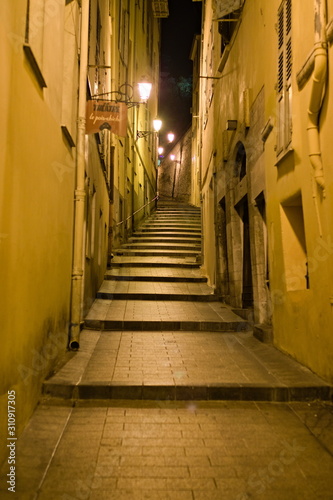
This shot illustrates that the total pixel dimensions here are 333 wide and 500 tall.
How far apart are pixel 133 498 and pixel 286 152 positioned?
15.9 ft

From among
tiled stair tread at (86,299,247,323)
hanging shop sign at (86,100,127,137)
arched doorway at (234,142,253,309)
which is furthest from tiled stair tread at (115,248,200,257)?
hanging shop sign at (86,100,127,137)

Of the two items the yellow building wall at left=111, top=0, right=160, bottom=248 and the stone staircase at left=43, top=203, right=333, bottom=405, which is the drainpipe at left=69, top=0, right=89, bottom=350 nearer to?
the stone staircase at left=43, top=203, right=333, bottom=405

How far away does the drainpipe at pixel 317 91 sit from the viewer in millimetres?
4652

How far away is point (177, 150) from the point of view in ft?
121

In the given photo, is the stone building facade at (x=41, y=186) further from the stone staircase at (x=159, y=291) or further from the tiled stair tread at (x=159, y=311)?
the stone staircase at (x=159, y=291)

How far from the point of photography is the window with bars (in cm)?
595

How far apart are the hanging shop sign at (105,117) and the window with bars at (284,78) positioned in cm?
289

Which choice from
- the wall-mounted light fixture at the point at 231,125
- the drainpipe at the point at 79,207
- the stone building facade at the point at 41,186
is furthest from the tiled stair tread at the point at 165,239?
the drainpipe at the point at 79,207

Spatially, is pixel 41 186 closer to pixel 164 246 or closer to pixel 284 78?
pixel 284 78

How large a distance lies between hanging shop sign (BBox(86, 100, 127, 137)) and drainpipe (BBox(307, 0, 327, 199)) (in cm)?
372

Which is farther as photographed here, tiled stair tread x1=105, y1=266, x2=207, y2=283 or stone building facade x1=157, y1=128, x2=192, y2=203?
stone building facade x1=157, y1=128, x2=192, y2=203

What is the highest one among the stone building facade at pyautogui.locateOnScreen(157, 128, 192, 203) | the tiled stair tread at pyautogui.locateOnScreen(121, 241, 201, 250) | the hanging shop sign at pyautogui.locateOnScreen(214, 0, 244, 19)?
the stone building facade at pyautogui.locateOnScreen(157, 128, 192, 203)

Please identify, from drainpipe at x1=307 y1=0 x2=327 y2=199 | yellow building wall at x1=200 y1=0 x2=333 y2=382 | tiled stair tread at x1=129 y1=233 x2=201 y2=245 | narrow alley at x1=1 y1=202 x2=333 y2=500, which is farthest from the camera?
tiled stair tread at x1=129 y1=233 x2=201 y2=245

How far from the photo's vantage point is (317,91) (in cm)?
476
